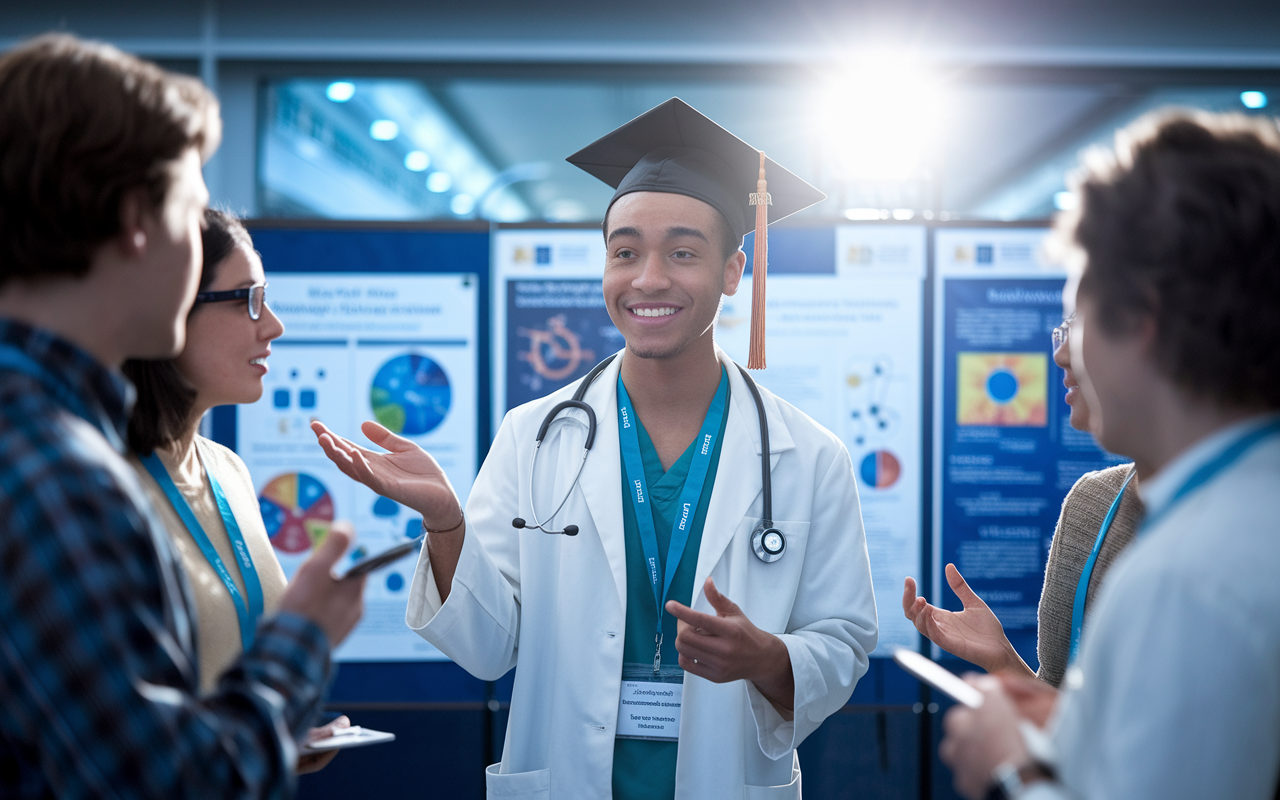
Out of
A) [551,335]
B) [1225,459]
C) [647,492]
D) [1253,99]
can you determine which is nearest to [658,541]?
[647,492]

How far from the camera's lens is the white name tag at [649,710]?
1.91 metres

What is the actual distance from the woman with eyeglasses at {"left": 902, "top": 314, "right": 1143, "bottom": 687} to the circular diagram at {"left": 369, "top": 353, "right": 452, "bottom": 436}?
93.3 inches

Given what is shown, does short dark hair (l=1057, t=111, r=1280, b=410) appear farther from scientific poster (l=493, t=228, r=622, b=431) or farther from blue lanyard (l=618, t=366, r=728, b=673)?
scientific poster (l=493, t=228, r=622, b=431)

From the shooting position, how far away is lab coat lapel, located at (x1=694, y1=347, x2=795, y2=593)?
78.0 inches

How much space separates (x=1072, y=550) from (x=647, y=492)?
96cm

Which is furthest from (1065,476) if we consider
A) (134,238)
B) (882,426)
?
(134,238)

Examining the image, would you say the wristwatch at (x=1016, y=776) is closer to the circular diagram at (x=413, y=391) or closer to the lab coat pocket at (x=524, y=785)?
the lab coat pocket at (x=524, y=785)

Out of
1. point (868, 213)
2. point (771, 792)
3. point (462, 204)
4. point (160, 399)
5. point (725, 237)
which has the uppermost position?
point (462, 204)

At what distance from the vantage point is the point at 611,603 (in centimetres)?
197

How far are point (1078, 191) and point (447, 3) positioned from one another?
13.4ft


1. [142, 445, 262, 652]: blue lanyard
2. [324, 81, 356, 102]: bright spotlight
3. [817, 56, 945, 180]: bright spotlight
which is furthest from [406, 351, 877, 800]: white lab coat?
[324, 81, 356, 102]: bright spotlight

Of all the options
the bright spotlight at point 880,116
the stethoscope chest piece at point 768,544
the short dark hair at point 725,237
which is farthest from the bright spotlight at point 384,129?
the stethoscope chest piece at point 768,544

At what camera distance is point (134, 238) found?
3.15 feet

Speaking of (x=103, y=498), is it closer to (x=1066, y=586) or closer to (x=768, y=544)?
(x=768, y=544)
